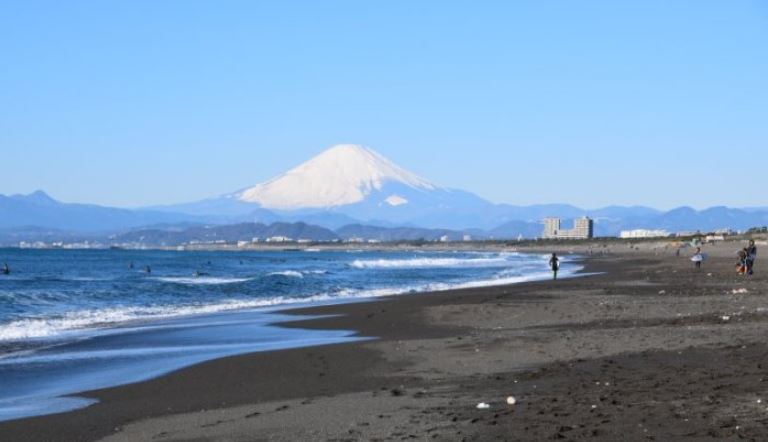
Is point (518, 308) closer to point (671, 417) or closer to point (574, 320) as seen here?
point (574, 320)

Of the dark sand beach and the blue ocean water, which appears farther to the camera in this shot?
the blue ocean water

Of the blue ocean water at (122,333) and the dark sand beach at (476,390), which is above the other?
the dark sand beach at (476,390)

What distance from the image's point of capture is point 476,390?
10.3 m

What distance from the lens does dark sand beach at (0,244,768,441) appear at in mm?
8070

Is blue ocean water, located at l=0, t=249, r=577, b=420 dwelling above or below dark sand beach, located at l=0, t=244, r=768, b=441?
below

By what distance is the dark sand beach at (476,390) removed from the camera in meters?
8.07

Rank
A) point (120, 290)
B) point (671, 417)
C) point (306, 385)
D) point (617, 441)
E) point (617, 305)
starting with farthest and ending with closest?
point (120, 290)
point (617, 305)
point (306, 385)
point (671, 417)
point (617, 441)

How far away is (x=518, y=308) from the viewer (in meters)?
23.5

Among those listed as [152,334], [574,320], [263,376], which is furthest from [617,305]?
[263,376]

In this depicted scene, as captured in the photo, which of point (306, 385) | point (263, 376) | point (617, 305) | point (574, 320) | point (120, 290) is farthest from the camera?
point (120, 290)

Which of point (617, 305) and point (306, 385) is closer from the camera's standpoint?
point (306, 385)

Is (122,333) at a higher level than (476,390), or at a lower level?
lower

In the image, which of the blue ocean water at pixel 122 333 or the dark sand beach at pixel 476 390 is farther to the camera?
the blue ocean water at pixel 122 333

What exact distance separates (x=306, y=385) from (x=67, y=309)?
57.2 ft
